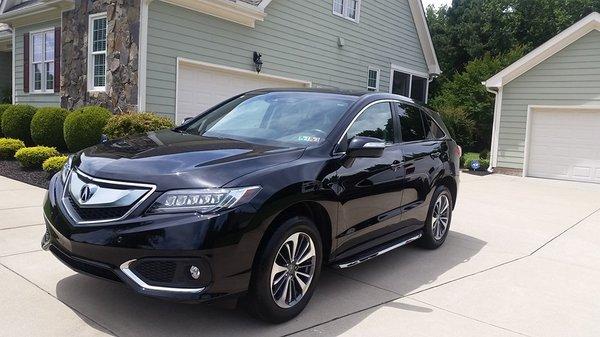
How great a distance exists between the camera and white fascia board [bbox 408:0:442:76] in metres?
20.2

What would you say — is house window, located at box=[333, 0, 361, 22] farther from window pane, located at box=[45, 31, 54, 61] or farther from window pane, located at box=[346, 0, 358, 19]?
window pane, located at box=[45, 31, 54, 61]

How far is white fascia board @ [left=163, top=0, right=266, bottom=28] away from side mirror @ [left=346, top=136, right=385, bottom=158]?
8.57 meters

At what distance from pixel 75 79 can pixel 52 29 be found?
2304 millimetres

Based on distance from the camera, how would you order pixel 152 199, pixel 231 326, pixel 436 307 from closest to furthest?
pixel 152 199
pixel 231 326
pixel 436 307

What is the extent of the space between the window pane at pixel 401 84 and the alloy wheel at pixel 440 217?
14.4 metres

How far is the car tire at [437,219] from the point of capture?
5.98m

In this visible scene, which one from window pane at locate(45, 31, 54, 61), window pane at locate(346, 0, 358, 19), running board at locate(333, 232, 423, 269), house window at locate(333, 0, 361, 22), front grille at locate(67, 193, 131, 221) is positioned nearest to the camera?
front grille at locate(67, 193, 131, 221)

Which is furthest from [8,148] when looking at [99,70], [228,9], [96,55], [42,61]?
[228,9]

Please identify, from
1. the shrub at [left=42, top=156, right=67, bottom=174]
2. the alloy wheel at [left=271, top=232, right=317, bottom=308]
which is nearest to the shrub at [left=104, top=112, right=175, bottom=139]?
the shrub at [left=42, top=156, right=67, bottom=174]

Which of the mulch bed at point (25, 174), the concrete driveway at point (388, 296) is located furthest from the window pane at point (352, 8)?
the concrete driveway at point (388, 296)

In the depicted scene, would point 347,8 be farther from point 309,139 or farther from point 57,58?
point 309,139

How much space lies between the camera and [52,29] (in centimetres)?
1425

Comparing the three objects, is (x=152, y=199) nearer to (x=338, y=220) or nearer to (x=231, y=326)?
(x=231, y=326)

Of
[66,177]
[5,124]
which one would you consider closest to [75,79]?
[5,124]
